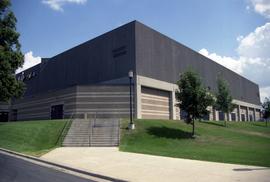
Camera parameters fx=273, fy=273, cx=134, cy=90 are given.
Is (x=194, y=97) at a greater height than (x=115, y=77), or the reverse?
(x=115, y=77)

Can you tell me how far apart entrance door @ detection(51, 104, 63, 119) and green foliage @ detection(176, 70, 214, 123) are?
2292cm

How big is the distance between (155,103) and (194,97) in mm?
17159

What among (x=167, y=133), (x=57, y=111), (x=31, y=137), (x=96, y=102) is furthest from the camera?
(x=57, y=111)

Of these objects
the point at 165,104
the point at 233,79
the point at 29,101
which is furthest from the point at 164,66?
the point at 233,79

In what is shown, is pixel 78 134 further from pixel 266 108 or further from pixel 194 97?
pixel 266 108

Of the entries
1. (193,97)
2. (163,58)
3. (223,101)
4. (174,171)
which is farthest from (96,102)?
(174,171)

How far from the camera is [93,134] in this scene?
27.3m

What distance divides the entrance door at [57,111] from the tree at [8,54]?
37.5ft

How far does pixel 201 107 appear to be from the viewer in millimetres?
30047

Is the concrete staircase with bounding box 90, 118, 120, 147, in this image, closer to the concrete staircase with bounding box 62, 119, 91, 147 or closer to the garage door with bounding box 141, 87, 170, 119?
the concrete staircase with bounding box 62, 119, 91, 147

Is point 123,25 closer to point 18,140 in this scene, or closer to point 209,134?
point 209,134

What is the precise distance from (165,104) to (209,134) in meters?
17.4

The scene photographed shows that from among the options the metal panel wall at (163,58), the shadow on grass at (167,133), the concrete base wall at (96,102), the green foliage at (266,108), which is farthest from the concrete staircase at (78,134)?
the green foliage at (266,108)

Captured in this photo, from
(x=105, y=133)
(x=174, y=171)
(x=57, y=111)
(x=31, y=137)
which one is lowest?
(x=174, y=171)
